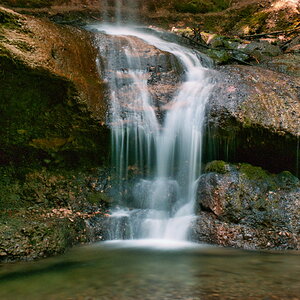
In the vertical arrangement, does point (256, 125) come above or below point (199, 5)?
below

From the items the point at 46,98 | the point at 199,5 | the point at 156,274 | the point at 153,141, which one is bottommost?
the point at 156,274

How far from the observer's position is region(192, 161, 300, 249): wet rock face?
4473mm

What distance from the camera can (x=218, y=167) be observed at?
5.18m

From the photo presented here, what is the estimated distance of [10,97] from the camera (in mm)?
4977

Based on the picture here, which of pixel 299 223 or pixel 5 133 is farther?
pixel 5 133

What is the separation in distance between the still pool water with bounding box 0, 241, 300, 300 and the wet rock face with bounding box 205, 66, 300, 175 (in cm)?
195

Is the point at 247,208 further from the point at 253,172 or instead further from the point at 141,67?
the point at 141,67

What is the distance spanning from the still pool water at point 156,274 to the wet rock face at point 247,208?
342mm

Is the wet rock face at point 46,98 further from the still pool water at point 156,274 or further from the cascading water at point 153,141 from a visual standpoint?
the still pool water at point 156,274

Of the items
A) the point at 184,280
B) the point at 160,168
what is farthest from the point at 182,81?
the point at 184,280

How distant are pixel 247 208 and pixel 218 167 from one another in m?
0.80

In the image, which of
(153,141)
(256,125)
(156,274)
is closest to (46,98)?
(153,141)

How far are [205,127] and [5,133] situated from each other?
11.0 ft

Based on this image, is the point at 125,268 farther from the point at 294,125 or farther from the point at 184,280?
the point at 294,125
